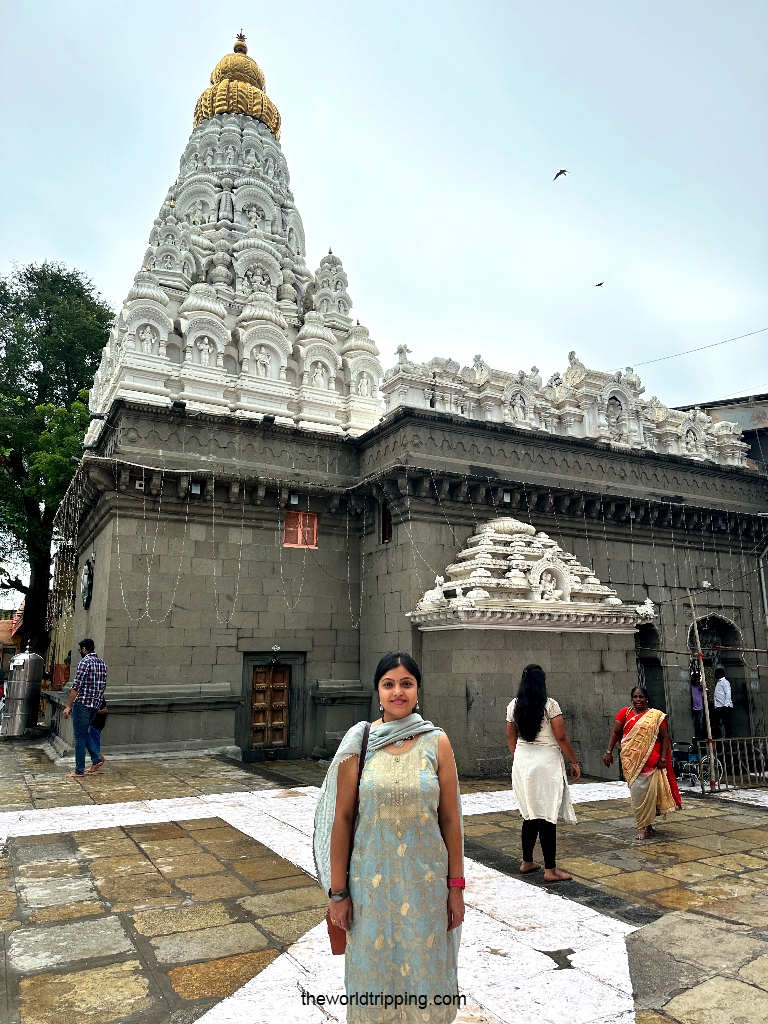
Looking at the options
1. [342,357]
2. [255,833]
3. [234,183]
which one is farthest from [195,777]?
[234,183]

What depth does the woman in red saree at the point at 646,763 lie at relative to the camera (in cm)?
684

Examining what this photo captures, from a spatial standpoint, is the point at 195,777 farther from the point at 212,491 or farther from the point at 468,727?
the point at 212,491

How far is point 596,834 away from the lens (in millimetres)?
6996

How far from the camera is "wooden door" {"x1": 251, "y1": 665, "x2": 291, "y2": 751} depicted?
13.7m

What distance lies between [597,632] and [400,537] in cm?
401

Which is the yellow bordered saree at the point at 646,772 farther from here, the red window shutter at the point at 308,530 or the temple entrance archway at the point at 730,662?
the temple entrance archway at the point at 730,662

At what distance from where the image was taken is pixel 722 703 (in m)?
14.7

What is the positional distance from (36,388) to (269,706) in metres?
15.7

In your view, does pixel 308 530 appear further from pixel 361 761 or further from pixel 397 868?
pixel 397 868

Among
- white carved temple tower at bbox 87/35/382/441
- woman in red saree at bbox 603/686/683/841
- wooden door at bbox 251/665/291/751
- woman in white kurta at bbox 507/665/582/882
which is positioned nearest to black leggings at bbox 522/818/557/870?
woman in white kurta at bbox 507/665/582/882

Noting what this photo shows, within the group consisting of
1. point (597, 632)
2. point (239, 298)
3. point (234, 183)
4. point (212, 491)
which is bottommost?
point (597, 632)

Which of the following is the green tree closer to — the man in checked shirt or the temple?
the temple

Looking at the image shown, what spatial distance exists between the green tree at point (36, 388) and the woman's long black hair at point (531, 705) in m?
18.1

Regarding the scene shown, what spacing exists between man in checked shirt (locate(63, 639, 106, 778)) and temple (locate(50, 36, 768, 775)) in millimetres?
2115
